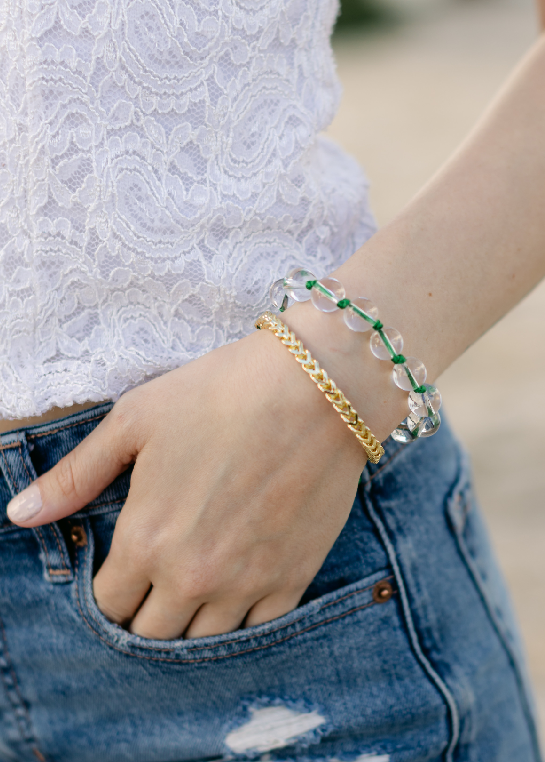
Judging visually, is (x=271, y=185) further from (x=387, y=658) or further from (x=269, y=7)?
(x=387, y=658)

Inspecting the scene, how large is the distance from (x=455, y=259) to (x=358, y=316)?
15cm

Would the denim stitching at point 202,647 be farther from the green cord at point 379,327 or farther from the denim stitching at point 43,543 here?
the green cord at point 379,327

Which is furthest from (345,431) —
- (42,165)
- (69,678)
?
(69,678)

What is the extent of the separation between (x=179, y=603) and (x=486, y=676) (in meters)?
0.45

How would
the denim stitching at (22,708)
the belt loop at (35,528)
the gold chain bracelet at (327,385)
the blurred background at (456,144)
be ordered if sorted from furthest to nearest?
the blurred background at (456,144)
the denim stitching at (22,708)
the belt loop at (35,528)
the gold chain bracelet at (327,385)

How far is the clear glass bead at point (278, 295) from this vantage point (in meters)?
0.75

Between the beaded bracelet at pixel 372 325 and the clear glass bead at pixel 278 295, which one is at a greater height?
the beaded bracelet at pixel 372 325

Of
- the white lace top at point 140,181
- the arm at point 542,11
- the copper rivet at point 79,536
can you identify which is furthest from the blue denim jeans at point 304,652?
the arm at point 542,11

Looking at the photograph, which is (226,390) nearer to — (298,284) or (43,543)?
(298,284)

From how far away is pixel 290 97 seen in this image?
0.81 meters

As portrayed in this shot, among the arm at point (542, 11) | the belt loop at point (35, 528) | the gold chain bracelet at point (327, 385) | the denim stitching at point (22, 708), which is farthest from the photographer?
the arm at point (542, 11)

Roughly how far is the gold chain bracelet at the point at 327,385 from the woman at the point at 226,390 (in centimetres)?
1

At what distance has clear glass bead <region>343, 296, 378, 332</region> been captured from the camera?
0.70 meters

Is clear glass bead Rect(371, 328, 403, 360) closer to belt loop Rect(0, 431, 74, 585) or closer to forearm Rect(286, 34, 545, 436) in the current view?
forearm Rect(286, 34, 545, 436)
